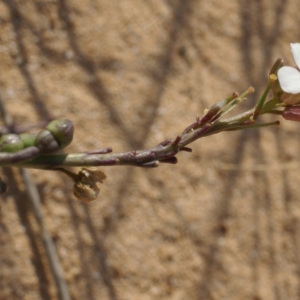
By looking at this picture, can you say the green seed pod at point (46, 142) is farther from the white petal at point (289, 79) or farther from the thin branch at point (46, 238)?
the thin branch at point (46, 238)

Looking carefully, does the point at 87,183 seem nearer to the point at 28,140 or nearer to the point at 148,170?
the point at 28,140

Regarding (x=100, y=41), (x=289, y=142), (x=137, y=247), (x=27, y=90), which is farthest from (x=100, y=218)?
(x=289, y=142)

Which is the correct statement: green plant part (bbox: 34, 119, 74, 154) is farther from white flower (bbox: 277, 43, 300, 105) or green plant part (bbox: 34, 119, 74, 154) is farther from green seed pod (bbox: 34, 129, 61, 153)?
white flower (bbox: 277, 43, 300, 105)

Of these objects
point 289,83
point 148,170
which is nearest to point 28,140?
point 289,83

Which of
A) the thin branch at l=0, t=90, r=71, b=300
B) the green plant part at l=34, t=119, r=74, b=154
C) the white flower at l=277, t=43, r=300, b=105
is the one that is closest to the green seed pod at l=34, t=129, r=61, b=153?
the green plant part at l=34, t=119, r=74, b=154

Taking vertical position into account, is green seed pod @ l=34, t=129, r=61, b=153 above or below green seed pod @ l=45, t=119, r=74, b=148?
below

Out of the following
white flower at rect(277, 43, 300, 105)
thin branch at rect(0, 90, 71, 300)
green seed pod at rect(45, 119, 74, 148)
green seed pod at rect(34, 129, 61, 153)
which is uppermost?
thin branch at rect(0, 90, 71, 300)

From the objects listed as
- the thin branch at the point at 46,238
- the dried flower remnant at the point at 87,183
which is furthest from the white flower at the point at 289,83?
the thin branch at the point at 46,238
